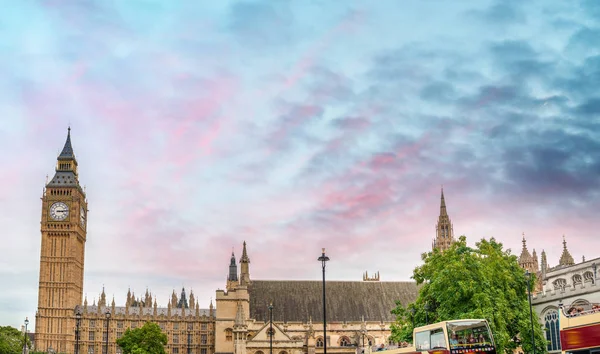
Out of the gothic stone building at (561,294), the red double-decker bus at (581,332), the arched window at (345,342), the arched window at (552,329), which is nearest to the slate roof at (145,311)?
the arched window at (345,342)

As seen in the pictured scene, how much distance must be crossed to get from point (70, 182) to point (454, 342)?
130351mm

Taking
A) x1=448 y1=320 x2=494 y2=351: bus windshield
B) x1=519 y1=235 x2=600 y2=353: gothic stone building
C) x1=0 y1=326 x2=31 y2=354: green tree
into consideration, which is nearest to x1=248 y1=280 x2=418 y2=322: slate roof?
x1=0 y1=326 x2=31 y2=354: green tree

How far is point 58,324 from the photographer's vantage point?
141 metres

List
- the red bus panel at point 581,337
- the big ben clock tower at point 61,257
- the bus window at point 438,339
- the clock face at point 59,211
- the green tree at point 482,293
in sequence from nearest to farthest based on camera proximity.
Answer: the red bus panel at point 581,337 → the bus window at point 438,339 → the green tree at point 482,293 → the big ben clock tower at point 61,257 → the clock face at point 59,211

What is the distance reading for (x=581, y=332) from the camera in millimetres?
26016

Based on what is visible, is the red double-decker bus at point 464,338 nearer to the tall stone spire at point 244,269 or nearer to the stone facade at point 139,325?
the tall stone spire at point 244,269

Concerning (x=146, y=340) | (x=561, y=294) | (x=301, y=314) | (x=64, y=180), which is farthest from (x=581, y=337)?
(x=64, y=180)

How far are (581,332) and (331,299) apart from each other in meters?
93.9

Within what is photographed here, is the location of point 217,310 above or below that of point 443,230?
below

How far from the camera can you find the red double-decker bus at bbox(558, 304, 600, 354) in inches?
998

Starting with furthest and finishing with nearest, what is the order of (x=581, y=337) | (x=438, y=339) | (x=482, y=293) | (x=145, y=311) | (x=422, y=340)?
(x=145, y=311)
(x=482, y=293)
(x=422, y=340)
(x=438, y=339)
(x=581, y=337)

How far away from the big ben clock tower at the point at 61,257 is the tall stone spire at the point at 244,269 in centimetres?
3973

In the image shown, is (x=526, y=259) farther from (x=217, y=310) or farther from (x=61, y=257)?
(x=61, y=257)

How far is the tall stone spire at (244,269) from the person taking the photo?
119m
